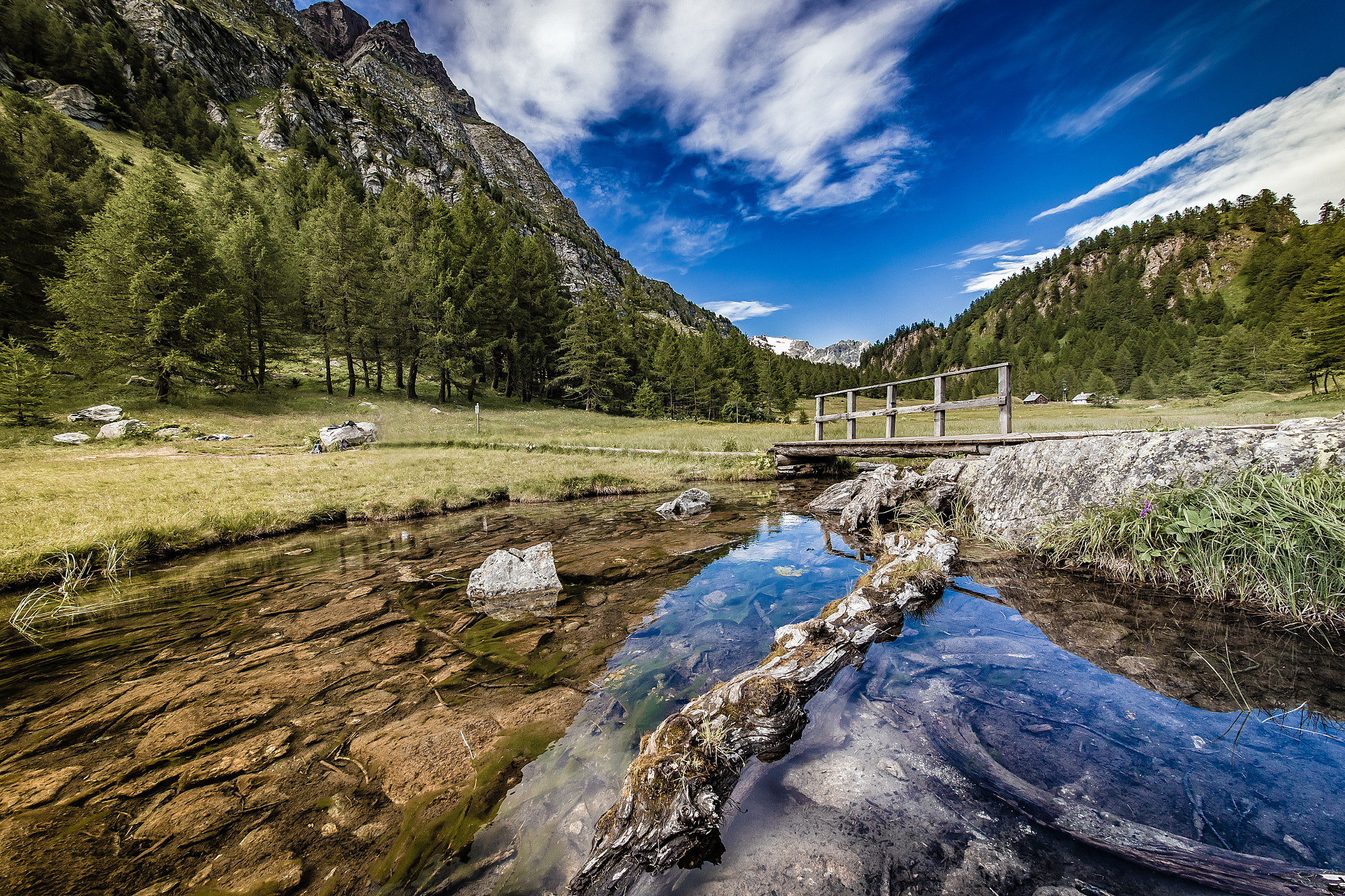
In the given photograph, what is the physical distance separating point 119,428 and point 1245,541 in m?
31.3

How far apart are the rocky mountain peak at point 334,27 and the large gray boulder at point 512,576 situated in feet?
828

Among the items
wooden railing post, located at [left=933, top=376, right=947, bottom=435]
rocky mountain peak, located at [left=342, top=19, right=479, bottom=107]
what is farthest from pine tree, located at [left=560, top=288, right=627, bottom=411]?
rocky mountain peak, located at [left=342, top=19, right=479, bottom=107]

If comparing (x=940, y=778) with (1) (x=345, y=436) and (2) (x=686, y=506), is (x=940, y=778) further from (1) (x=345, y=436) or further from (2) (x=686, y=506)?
(1) (x=345, y=436)

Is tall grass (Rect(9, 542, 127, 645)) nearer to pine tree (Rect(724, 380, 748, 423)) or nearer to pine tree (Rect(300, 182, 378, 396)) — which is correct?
pine tree (Rect(300, 182, 378, 396))

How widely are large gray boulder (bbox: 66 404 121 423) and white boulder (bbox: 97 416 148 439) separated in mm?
479

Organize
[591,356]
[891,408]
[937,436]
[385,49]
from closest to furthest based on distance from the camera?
1. [937,436]
2. [891,408]
3. [591,356]
4. [385,49]

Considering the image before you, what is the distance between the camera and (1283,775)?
2.24 metres

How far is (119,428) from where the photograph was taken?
58.7 ft

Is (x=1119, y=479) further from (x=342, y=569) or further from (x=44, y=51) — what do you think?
(x=44, y=51)

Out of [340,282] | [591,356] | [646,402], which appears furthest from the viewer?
[646,402]

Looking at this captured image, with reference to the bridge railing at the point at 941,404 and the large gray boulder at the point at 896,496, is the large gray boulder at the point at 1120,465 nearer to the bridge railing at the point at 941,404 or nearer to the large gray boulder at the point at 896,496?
the large gray boulder at the point at 896,496

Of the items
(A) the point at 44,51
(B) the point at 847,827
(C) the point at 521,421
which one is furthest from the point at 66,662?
(A) the point at 44,51

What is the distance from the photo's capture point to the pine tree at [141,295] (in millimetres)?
23453

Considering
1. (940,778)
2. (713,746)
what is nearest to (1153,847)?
(940,778)
